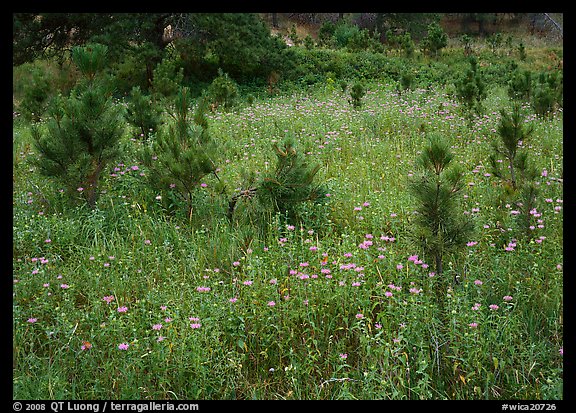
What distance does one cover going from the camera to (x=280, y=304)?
2797 millimetres

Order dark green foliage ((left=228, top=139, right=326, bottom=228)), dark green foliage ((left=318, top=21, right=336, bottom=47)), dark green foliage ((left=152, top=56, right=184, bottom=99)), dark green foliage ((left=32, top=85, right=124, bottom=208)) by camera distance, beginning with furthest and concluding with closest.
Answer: dark green foliage ((left=318, top=21, right=336, bottom=47)), dark green foliage ((left=152, top=56, right=184, bottom=99)), dark green foliage ((left=32, top=85, right=124, bottom=208)), dark green foliage ((left=228, top=139, right=326, bottom=228))

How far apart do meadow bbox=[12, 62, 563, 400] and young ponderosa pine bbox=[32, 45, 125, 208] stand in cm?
27

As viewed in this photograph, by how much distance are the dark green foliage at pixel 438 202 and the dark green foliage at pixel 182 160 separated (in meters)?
1.86

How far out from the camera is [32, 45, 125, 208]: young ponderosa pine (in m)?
4.31

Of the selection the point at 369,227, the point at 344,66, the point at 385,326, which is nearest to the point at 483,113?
the point at 369,227

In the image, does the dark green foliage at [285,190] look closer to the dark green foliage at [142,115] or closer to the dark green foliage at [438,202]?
the dark green foliage at [438,202]

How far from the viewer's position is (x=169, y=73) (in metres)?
8.77

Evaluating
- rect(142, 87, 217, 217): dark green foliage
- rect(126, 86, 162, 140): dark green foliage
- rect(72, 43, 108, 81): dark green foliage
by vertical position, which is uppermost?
rect(72, 43, 108, 81): dark green foliage

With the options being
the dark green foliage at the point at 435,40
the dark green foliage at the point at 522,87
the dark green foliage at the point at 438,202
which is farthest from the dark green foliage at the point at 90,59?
the dark green foliage at the point at 435,40

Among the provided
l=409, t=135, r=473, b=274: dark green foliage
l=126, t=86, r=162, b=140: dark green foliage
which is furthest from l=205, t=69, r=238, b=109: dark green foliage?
l=409, t=135, r=473, b=274: dark green foliage

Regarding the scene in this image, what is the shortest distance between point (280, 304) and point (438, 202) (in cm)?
113

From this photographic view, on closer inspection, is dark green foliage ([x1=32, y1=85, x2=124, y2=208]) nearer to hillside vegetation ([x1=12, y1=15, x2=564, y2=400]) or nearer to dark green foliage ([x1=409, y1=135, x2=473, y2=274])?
hillside vegetation ([x1=12, y1=15, x2=564, y2=400])

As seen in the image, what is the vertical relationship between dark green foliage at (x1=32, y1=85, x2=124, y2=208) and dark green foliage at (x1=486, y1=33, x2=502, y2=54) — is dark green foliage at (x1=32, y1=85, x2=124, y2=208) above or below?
above

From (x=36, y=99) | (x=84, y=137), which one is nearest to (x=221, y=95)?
(x=36, y=99)
